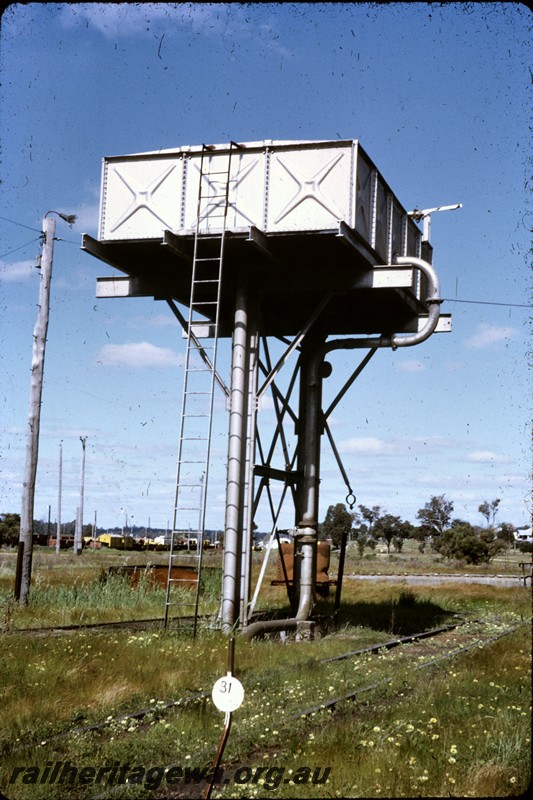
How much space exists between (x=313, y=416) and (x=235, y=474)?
2.92 meters

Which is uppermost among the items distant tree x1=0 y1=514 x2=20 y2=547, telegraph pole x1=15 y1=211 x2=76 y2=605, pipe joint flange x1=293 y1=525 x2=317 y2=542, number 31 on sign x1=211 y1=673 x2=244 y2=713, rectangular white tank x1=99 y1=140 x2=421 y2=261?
rectangular white tank x1=99 y1=140 x2=421 y2=261

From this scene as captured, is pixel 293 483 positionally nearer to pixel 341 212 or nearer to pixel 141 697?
pixel 341 212

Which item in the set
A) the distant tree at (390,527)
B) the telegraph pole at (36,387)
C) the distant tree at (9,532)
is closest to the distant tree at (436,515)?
the distant tree at (390,527)

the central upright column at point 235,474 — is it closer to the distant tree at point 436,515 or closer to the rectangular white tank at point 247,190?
the rectangular white tank at point 247,190

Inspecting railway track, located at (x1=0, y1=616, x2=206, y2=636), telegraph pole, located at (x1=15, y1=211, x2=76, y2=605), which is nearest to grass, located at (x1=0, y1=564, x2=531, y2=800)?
railway track, located at (x1=0, y1=616, x2=206, y2=636)

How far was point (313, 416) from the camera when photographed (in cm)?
1744

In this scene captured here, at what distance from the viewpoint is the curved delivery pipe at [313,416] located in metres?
16.8

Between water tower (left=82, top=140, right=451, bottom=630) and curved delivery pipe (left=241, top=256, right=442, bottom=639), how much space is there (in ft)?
0.08

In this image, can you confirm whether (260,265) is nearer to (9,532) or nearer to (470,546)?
(470,546)

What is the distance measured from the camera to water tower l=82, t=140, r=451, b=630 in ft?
48.1

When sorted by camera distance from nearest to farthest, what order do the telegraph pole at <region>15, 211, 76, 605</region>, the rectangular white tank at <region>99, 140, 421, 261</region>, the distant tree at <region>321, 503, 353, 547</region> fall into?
the rectangular white tank at <region>99, 140, 421, 261</region> < the telegraph pole at <region>15, 211, 76, 605</region> < the distant tree at <region>321, 503, 353, 547</region>

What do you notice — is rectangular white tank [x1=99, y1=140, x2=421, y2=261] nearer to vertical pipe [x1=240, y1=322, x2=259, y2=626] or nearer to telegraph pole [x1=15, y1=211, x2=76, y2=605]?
vertical pipe [x1=240, y1=322, x2=259, y2=626]

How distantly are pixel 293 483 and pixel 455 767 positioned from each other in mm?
10989

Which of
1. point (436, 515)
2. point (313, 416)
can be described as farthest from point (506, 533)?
point (313, 416)
